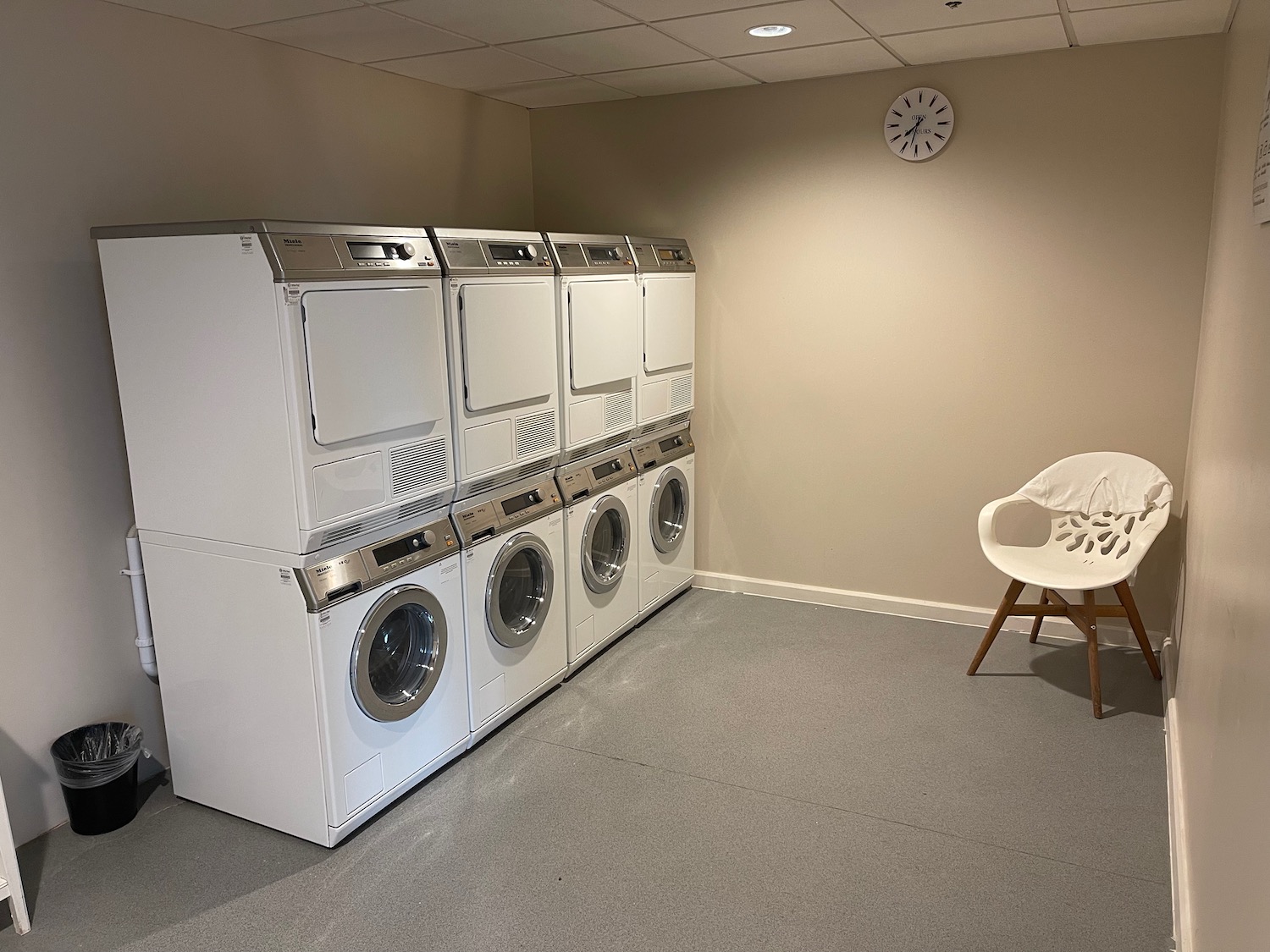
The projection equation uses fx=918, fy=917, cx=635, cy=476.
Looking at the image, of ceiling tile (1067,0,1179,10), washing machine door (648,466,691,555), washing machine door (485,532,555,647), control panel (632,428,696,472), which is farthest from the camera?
washing machine door (648,466,691,555)

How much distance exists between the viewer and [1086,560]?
371cm

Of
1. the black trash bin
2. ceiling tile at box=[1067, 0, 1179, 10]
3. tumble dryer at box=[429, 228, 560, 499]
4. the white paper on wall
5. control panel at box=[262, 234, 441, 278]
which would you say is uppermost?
ceiling tile at box=[1067, 0, 1179, 10]

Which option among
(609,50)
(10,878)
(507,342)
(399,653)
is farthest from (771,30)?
(10,878)

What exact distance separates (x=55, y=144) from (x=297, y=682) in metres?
1.69

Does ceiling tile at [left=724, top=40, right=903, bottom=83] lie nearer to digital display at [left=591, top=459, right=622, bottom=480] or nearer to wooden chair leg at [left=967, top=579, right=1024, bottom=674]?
digital display at [left=591, top=459, right=622, bottom=480]

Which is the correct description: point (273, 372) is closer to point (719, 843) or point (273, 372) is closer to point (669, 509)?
point (719, 843)

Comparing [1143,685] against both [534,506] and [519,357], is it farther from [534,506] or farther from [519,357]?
[519,357]

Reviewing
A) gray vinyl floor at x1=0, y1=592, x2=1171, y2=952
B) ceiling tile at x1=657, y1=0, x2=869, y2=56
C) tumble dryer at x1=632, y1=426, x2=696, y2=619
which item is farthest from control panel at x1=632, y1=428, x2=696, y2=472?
ceiling tile at x1=657, y1=0, x2=869, y2=56

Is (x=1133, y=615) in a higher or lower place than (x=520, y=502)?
lower

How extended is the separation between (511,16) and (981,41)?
1784 millimetres

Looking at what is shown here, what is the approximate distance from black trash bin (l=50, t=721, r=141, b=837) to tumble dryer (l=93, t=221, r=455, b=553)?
0.68 m

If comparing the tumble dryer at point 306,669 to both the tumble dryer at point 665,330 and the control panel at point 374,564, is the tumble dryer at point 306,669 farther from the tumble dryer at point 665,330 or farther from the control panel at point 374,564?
the tumble dryer at point 665,330

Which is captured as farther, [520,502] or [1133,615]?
[1133,615]

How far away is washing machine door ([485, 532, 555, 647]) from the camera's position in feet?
10.6
